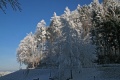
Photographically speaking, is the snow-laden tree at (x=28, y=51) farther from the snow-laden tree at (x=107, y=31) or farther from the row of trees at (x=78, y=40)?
the snow-laden tree at (x=107, y=31)

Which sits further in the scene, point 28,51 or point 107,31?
point 28,51

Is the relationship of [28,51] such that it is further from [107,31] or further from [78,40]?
[78,40]

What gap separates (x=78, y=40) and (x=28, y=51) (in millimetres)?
31192

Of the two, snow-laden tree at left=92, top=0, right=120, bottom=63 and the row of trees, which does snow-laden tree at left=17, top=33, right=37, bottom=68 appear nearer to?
the row of trees

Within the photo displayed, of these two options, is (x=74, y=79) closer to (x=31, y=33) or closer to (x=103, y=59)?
(x=103, y=59)

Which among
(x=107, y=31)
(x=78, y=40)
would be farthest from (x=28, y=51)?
(x=78, y=40)

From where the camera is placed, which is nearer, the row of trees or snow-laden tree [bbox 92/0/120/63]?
the row of trees

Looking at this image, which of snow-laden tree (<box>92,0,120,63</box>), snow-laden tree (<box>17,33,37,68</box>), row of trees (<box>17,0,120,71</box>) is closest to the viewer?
row of trees (<box>17,0,120,71</box>)

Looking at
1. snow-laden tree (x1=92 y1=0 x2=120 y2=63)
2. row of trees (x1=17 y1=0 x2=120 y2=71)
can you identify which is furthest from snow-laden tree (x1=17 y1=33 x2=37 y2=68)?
snow-laden tree (x1=92 y1=0 x2=120 y2=63)

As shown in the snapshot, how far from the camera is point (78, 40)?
155 feet

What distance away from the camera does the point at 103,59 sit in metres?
58.6

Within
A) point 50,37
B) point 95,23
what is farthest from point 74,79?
point 50,37

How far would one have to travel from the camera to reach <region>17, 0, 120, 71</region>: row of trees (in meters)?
46.2

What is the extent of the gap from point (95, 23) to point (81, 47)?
16.3 m
